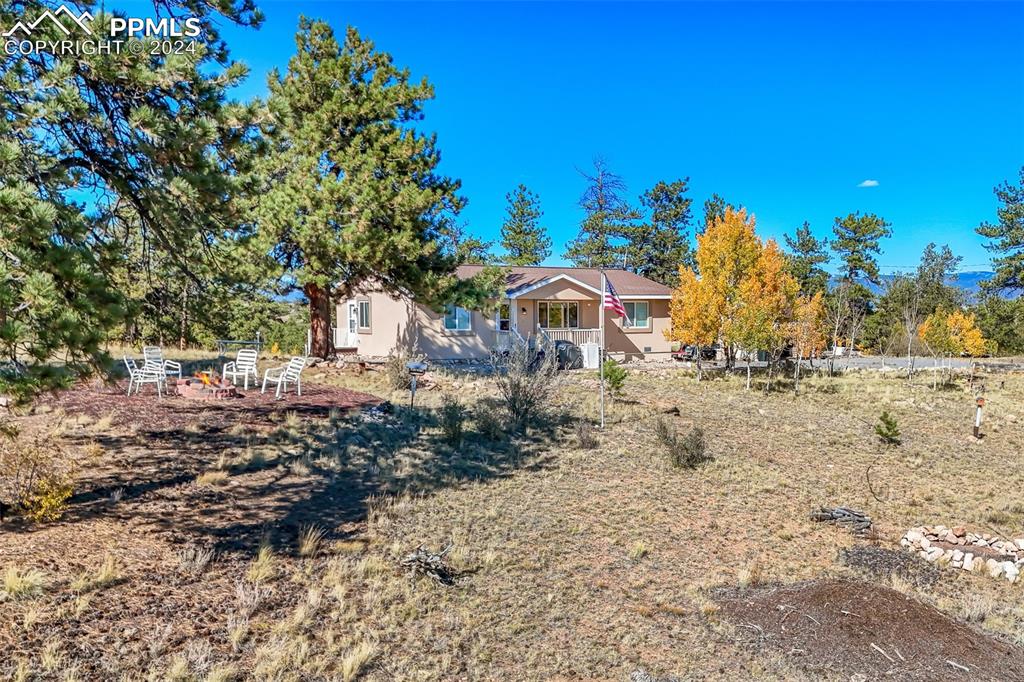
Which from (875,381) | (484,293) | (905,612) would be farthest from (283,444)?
(875,381)

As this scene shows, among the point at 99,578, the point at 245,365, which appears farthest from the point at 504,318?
the point at 99,578

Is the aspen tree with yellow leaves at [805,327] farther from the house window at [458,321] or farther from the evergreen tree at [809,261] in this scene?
the evergreen tree at [809,261]

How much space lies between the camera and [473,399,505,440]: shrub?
40.3 ft

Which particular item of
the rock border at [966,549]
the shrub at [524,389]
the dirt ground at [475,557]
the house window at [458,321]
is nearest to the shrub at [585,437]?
the dirt ground at [475,557]

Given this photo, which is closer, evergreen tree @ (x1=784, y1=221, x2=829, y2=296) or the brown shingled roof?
the brown shingled roof

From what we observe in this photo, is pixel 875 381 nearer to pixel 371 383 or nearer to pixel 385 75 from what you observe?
pixel 371 383

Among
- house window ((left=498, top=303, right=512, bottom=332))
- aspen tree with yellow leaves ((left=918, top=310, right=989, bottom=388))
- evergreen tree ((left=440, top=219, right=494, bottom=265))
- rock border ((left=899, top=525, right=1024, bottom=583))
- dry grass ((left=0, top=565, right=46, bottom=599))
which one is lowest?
rock border ((left=899, top=525, right=1024, bottom=583))

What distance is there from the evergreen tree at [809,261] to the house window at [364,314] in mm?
30599

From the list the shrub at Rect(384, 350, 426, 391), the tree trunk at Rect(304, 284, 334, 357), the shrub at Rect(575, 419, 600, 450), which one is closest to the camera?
the shrub at Rect(575, 419, 600, 450)

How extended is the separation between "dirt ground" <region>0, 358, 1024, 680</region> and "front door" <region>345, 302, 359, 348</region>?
15.0 metres

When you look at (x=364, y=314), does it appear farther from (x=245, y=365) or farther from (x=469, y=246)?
(x=469, y=246)

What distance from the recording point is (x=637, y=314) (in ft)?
93.3

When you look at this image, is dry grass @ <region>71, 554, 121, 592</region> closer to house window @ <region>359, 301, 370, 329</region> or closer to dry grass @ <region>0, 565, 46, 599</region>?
dry grass @ <region>0, 565, 46, 599</region>

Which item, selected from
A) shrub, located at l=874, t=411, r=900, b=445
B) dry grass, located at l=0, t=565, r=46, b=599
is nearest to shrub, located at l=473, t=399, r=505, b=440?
dry grass, located at l=0, t=565, r=46, b=599
